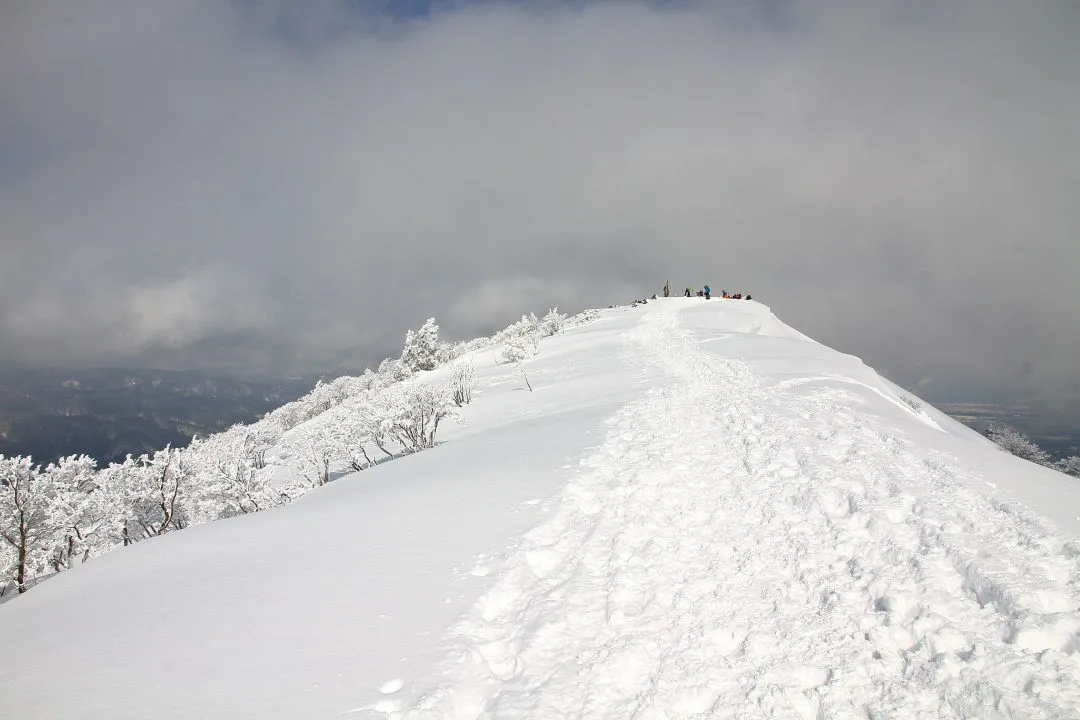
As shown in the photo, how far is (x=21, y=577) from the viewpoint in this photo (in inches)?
519

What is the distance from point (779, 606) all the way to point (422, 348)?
150 ft

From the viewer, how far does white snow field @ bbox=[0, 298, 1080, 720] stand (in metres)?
4.12

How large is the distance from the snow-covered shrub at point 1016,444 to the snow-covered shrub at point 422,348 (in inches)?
1632

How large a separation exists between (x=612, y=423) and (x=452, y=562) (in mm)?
7115

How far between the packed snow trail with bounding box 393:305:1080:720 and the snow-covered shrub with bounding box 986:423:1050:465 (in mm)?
22193

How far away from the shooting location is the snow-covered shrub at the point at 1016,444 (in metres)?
23.1

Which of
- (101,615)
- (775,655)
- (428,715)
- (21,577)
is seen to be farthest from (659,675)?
(21,577)

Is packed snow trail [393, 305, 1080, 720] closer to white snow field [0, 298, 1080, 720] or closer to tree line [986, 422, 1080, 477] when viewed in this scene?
white snow field [0, 298, 1080, 720]

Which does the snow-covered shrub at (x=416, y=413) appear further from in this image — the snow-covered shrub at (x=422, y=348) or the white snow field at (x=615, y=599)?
the snow-covered shrub at (x=422, y=348)

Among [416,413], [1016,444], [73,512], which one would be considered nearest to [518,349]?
[416,413]

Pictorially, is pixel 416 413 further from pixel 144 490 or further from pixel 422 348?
pixel 422 348

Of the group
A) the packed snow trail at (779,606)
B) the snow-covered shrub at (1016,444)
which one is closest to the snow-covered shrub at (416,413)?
the packed snow trail at (779,606)

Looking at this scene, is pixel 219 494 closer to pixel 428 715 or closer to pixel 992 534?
pixel 428 715

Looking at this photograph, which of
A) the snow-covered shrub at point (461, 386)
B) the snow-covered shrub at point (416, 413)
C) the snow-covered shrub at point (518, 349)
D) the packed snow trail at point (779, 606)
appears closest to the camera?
the packed snow trail at point (779, 606)
